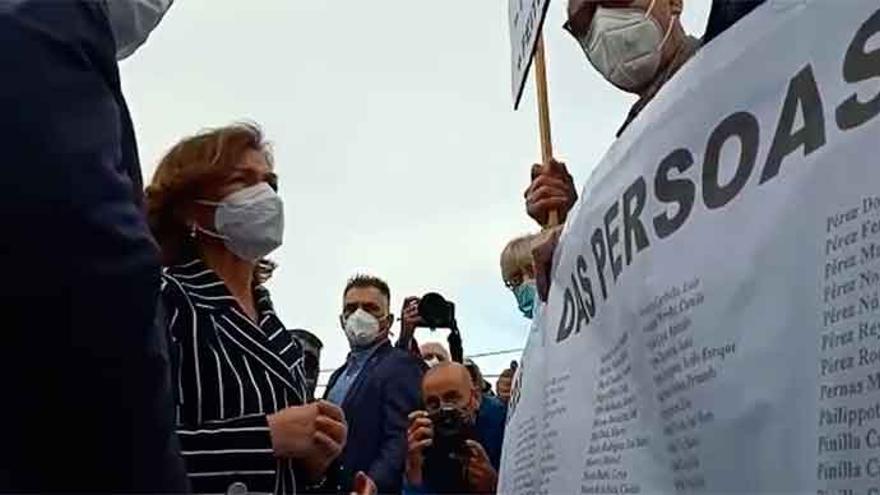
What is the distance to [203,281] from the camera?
2.05 metres

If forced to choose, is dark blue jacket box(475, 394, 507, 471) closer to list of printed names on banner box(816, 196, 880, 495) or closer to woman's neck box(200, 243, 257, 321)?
woman's neck box(200, 243, 257, 321)

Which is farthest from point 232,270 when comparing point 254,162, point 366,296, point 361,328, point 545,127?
point 366,296

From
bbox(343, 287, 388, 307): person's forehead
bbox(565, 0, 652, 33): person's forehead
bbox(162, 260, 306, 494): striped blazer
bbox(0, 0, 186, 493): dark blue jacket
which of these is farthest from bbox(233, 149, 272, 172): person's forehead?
bbox(343, 287, 388, 307): person's forehead

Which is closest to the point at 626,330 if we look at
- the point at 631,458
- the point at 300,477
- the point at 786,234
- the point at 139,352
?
the point at 631,458

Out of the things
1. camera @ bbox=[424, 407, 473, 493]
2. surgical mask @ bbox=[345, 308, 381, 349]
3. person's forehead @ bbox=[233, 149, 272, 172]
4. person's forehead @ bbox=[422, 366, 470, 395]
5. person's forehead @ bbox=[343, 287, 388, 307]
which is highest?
person's forehead @ bbox=[343, 287, 388, 307]

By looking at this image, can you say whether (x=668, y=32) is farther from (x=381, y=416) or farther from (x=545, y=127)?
(x=381, y=416)

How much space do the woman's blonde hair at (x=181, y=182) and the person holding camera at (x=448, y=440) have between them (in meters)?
1.17

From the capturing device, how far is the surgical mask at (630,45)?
→ 1.61 m

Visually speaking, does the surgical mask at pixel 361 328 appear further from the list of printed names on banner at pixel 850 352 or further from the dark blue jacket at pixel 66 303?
the list of printed names on banner at pixel 850 352

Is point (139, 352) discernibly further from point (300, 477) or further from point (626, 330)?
point (300, 477)

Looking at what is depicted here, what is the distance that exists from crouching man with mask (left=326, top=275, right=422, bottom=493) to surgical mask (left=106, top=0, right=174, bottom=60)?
2298 mm

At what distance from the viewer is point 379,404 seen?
12.3 feet

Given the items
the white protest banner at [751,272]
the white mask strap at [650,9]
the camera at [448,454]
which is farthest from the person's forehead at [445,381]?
the white protest banner at [751,272]

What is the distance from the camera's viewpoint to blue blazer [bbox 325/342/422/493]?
3.64 meters
